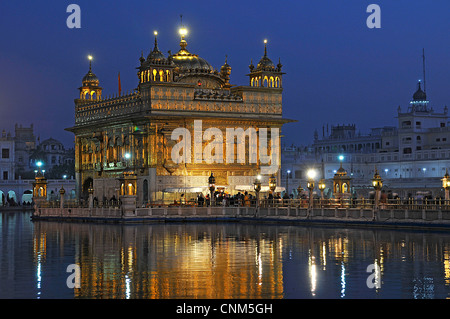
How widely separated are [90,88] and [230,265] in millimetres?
42645

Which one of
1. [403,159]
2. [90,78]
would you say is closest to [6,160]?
[90,78]

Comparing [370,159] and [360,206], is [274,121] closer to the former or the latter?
[360,206]

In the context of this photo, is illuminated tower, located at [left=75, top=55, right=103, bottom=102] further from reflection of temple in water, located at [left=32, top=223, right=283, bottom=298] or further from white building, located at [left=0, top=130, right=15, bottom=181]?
white building, located at [left=0, top=130, right=15, bottom=181]

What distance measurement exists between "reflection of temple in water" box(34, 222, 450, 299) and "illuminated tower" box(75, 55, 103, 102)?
29838 millimetres

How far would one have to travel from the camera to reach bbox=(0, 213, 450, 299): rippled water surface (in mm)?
14109

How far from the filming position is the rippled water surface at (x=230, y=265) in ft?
46.3

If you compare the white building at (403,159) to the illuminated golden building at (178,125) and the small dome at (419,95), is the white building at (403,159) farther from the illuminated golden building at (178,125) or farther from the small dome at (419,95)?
the illuminated golden building at (178,125)

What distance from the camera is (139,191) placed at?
49.0 m

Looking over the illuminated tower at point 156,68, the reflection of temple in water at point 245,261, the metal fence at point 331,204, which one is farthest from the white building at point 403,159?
the reflection of temple in water at point 245,261

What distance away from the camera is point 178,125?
4891 centimetres

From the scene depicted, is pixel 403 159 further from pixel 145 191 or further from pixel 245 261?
pixel 245 261

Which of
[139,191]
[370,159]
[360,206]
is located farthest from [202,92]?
[370,159]

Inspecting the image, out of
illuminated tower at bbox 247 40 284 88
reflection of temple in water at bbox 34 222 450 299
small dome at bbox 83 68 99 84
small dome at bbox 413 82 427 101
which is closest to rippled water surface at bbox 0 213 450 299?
reflection of temple in water at bbox 34 222 450 299
